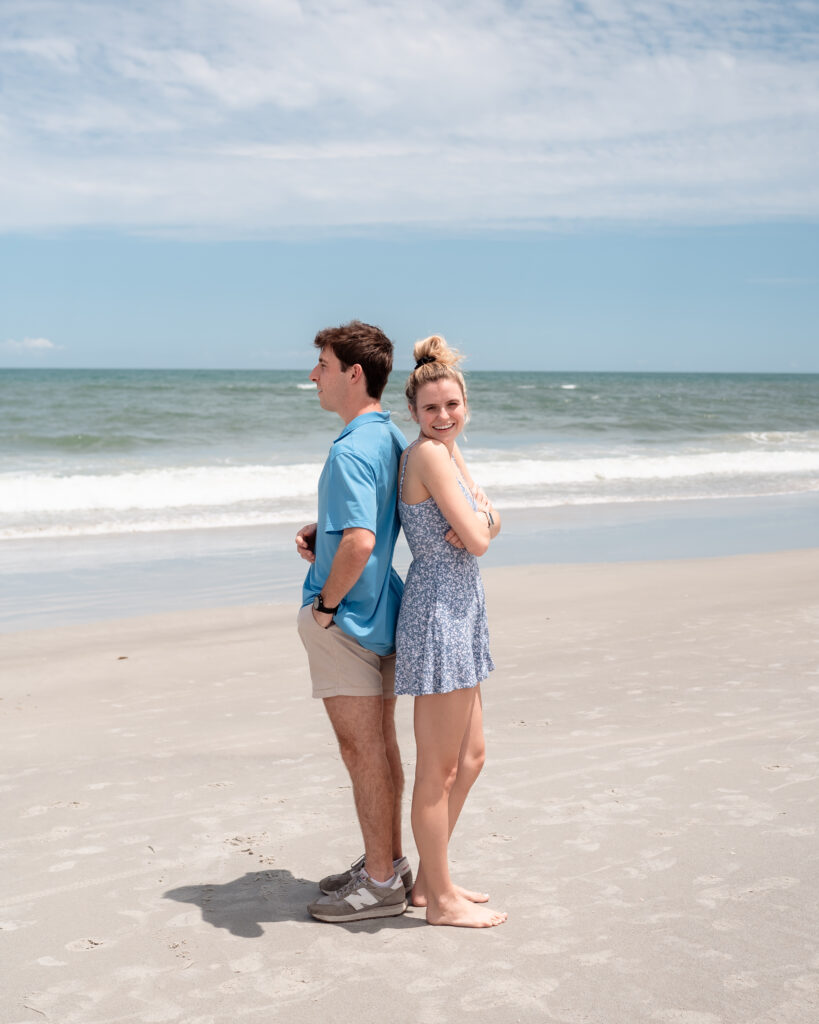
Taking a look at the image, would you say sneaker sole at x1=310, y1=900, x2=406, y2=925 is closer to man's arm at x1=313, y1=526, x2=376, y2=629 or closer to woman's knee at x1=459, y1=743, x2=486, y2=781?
woman's knee at x1=459, y1=743, x2=486, y2=781

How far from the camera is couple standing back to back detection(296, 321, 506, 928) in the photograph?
3.05 metres

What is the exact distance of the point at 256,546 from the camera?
35.6 feet

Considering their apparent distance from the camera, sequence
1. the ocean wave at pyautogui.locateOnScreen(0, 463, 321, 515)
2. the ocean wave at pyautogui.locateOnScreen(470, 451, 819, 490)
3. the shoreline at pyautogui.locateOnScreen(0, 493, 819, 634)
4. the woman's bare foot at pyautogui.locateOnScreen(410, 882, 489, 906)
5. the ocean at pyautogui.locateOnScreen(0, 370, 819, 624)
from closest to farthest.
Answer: the woman's bare foot at pyautogui.locateOnScreen(410, 882, 489, 906)
the shoreline at pyautogui.locateOnScreen(0, 493, 819, 634)
the ocean at pyautogui.locateOnScreen(0, 370, 819, 624)
the ocean wave at pyautogui.locateOnScreen(0, 463, 321, 515)
the ocean wave at pyautogui.locateOnScreen(470, 451, 819, 490)

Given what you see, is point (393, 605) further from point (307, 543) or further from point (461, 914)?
point (461, 914)

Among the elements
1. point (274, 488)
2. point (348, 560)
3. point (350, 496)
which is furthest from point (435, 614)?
point (274, 488)

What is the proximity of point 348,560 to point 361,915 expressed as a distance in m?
1.15

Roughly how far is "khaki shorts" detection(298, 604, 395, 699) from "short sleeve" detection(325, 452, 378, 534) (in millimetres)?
332

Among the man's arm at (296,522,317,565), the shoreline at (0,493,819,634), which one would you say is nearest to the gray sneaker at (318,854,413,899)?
the man's arm at (296,522,317,565)

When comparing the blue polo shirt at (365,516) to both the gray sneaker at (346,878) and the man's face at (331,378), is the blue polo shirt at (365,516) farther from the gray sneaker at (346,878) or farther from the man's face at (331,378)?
the gray sneaker at (346,878)

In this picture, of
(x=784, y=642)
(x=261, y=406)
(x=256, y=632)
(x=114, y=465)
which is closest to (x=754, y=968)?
(x=784, y=642)

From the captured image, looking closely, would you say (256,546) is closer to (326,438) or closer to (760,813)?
(760,813)

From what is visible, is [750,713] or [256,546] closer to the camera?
[750,713]

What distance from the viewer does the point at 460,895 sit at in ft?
10.5

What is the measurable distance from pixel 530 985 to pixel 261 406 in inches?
1356
